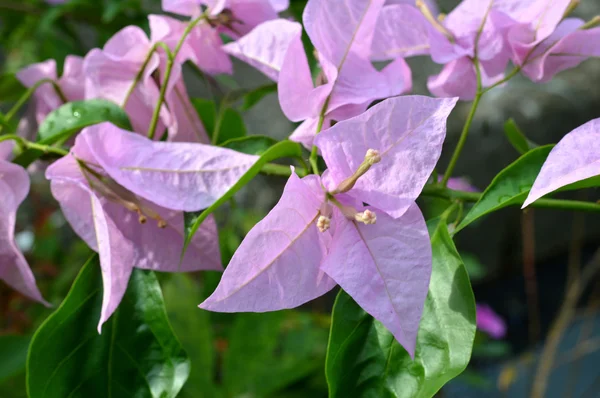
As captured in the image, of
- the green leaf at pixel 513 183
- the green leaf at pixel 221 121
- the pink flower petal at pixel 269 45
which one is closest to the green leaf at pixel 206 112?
the green leaf at pixel 221 121

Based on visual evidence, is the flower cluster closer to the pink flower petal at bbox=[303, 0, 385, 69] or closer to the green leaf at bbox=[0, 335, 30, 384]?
the pink flower petal at bbox=[303, 0, 385, 69]

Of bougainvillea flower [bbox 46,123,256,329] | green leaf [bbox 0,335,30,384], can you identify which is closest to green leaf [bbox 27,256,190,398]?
bougainvillea flower [bbox 46,123,256,329]

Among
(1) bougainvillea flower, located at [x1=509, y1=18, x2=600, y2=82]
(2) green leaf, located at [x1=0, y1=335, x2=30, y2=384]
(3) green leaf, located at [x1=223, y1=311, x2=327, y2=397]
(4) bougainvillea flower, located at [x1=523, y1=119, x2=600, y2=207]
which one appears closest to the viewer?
(4) bougainvillea flower, located at [x1=523, y1=119, x2=600, y2=207]

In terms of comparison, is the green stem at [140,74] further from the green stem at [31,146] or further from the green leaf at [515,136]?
the green leaf at [515,136]

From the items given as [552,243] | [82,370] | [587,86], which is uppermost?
[82,370]

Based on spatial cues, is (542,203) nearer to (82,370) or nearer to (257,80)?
(82,370)

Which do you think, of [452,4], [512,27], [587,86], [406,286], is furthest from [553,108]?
[406,286]

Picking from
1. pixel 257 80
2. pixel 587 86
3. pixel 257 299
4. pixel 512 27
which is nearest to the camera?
pixel 257 299
